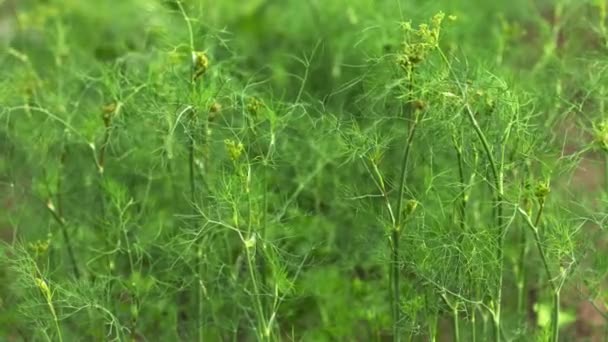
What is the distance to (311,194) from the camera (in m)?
2.93

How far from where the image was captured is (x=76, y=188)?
9.69 ft

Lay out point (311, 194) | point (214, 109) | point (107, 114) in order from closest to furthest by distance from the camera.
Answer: point (214, 109) → point (107, 114) → point (311, 194)

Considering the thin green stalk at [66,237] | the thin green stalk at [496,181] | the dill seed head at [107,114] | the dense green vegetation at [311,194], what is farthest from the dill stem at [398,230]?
the thin green stalk at [66,237]

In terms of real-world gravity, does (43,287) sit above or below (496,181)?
below

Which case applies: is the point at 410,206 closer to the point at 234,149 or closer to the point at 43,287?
the point at 234,149

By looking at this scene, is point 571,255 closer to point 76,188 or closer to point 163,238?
point 163,238

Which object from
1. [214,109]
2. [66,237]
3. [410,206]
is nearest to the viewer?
[410,206]

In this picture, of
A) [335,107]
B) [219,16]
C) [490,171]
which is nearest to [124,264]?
[335,107]

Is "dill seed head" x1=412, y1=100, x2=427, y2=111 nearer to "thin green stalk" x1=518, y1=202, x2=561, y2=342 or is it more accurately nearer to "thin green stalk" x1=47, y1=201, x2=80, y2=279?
"thin green stalk" x1=518, y1=202, x2=561, y2=342

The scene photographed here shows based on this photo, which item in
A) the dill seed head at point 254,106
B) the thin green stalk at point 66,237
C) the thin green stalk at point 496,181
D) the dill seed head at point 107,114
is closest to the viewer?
the thin green stalk at point 496,181

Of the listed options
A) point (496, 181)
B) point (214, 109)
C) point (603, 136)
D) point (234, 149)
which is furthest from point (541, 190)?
point (214, 109)

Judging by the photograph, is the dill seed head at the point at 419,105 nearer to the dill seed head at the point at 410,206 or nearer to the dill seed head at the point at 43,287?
the dill seed head at the point at 410,206

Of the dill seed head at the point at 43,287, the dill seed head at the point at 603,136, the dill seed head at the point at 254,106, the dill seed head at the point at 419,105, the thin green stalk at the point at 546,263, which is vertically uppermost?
the dill seed head at the point at 419,105

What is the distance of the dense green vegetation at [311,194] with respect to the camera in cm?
223
